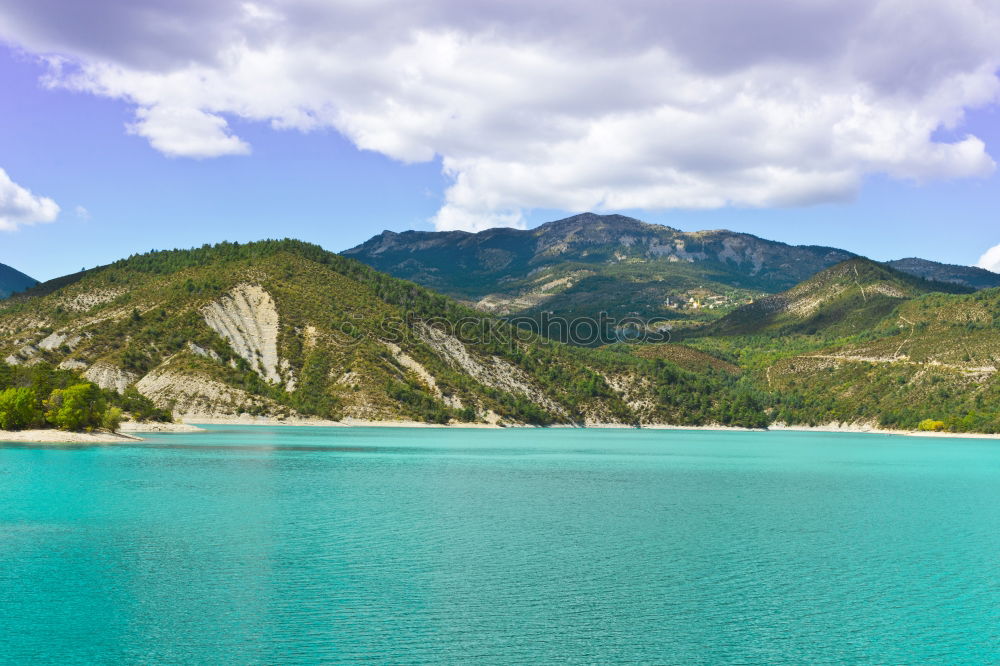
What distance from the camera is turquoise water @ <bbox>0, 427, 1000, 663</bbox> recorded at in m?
24.7

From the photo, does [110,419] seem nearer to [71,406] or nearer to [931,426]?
[71,406]

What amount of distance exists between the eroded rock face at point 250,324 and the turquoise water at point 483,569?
345 feet

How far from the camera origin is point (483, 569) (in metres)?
33.8

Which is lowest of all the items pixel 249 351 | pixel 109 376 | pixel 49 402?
pixel 49 402

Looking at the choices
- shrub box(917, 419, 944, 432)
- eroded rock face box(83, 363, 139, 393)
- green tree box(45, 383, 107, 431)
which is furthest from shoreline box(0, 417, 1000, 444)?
eroded rock face box(83, 363, 139, 393)

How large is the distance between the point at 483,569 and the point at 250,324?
157 meters

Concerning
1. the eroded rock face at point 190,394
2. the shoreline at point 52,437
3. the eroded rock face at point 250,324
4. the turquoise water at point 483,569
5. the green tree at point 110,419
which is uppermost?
the eroded rock face at point 250,324

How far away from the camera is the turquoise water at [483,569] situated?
24.7 metres

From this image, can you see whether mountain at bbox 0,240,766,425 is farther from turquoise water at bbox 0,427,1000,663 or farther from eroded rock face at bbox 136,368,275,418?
turquoise water at bbox 0,427,1000,663

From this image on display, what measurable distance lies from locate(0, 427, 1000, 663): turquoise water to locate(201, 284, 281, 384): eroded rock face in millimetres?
105053

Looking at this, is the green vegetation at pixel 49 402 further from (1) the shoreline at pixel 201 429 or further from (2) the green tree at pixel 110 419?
(1) the shoreline at pixel 201 429

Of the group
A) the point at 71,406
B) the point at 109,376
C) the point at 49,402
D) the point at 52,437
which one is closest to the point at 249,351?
the point at 109,376

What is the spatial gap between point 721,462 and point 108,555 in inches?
2934

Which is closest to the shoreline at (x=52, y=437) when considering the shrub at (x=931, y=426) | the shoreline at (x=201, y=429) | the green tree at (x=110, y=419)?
the shoreline at (x=201, y=429)
